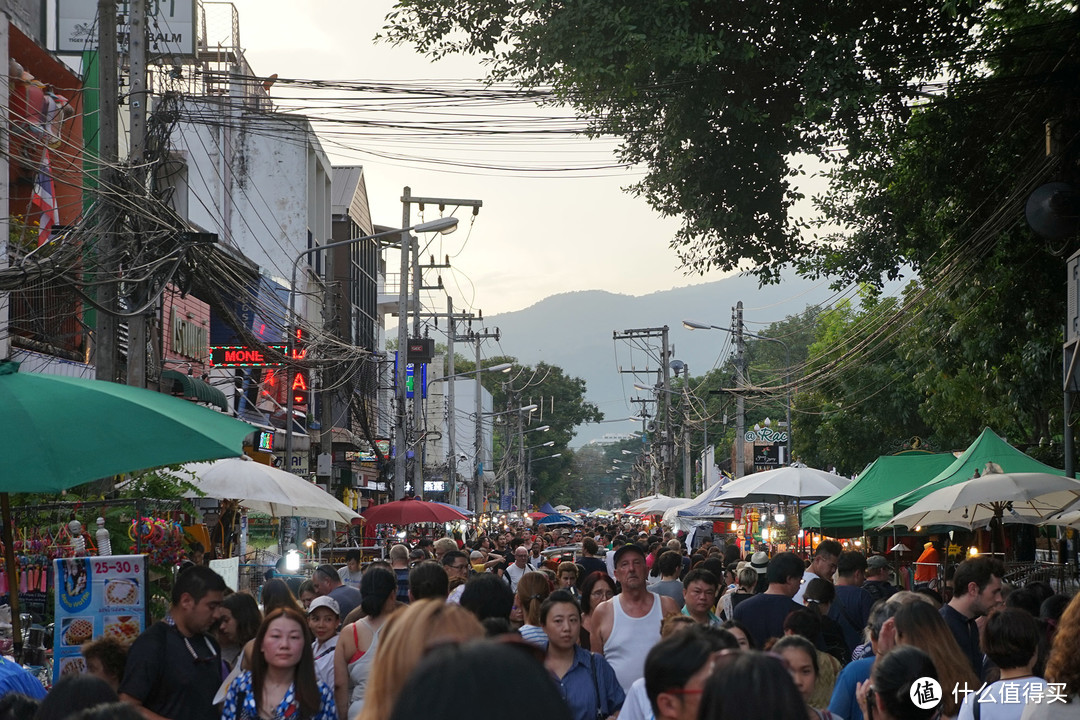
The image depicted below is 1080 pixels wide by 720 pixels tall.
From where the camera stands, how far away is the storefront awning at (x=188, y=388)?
19.7 metres

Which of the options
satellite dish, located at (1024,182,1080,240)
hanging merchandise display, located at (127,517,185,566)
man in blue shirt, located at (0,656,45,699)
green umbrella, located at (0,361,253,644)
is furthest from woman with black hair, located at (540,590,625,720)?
satellite dish, located at (1024,182,1080,240)

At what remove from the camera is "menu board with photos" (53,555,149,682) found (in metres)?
7.55

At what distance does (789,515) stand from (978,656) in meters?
21.7

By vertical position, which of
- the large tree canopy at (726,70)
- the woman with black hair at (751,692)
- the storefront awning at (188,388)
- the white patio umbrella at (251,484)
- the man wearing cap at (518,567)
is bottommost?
the man wearing cap at (518,567)

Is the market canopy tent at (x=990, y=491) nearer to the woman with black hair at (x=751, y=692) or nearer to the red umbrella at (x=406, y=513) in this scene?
the woman with black hair at (x=751, y=692)

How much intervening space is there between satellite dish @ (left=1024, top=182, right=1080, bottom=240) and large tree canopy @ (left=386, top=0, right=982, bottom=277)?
5.67 feet

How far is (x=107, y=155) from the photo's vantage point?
12.8m

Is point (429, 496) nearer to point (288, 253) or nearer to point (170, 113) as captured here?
point (288, 253)

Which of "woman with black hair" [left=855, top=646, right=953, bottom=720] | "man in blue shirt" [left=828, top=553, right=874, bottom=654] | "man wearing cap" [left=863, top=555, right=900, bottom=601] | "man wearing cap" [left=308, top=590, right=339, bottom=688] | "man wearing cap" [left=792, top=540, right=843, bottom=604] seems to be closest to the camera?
"woman with black hair" [left=855, top=646, right=953, bottom=720]

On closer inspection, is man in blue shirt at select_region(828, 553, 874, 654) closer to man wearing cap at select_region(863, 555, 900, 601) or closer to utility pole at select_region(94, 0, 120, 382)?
man wearing cap at select_region(863, 555, 900, 601)

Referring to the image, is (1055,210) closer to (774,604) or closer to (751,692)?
(774,604)

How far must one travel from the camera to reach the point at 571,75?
482 inches

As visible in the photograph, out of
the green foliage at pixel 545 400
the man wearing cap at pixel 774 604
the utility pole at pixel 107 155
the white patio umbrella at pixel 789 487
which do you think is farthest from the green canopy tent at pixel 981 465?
the green foliage at pixel 545 400

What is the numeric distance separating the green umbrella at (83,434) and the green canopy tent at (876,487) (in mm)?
12115
